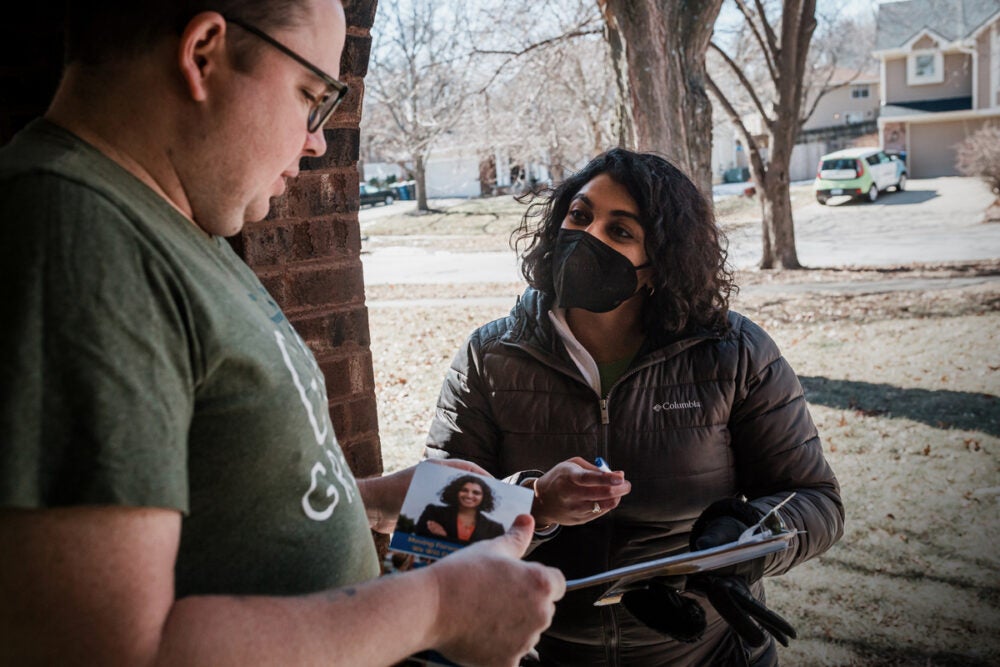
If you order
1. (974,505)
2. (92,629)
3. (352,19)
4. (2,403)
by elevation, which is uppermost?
(352,19)

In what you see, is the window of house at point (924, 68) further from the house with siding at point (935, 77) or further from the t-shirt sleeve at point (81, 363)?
the t-shirt sleeve at point (81, 363)

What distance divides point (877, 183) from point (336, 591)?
101 ft

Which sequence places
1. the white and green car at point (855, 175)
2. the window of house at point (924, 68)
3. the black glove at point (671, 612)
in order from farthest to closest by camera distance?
1. the window of house at point (924, 68)
2. the white and green car at point (855, 175)
3. the black glove at point (671, 612)

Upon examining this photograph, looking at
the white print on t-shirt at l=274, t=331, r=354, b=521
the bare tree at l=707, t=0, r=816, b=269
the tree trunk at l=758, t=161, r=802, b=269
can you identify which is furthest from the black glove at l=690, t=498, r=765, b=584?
the tree trunk at l=758, t=161, r=802, b=269

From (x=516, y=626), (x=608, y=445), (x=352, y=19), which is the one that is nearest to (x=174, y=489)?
(x=516, y=626)

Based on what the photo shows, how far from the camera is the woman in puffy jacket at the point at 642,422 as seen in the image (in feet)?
7.83

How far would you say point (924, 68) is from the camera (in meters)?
38.7

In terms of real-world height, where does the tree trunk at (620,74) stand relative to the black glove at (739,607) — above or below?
above

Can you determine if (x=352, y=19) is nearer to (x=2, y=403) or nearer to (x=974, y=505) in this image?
(x=2, y=403)

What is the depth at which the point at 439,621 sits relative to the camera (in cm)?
112

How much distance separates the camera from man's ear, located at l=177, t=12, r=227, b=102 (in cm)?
110

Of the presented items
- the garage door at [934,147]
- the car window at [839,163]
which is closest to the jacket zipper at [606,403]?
A: the car window at [839,163]

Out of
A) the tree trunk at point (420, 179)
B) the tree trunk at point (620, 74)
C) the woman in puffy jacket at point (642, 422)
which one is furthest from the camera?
the tree trunk at point (420, 179)

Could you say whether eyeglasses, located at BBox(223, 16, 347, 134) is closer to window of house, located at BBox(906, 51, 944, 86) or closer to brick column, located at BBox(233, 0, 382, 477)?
brick column, located at BBox(233, 0, 382, 477)
